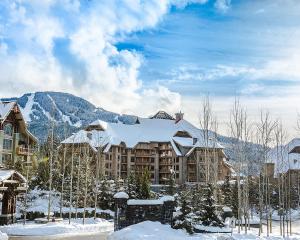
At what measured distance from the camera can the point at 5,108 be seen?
172 ft

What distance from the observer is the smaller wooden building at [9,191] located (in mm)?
30375

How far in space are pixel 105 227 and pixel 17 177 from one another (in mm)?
8245

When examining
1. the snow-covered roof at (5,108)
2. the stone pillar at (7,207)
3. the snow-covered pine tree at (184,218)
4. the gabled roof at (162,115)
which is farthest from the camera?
the gabled roof at (162,115)

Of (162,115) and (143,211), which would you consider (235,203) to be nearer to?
(143,211)

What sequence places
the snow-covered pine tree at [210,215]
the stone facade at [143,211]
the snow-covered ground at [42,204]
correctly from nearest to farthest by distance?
the stone facade at [143,211] → the snow-covered pine tree at [210,215] → the snow-covered ground at [42,204]

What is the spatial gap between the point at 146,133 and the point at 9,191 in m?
44.8

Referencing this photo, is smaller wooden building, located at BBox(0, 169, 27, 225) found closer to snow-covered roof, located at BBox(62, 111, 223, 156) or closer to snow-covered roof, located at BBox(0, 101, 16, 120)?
snow-covered roof, located at BBox(0, 101, 16, 120)

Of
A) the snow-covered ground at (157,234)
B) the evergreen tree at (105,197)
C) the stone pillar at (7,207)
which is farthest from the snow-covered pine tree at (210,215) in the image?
the evergreen tree at (105,197)

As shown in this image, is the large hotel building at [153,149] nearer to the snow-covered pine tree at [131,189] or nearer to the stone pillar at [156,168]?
the stone pillar at [156,168]

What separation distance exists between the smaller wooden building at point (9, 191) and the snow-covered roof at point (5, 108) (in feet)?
69.0

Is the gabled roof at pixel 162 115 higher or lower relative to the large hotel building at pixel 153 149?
higher

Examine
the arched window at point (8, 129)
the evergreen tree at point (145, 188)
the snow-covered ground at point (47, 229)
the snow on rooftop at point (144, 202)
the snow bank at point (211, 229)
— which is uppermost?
the arched window at point (8, 129)

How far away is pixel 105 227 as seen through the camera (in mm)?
33969

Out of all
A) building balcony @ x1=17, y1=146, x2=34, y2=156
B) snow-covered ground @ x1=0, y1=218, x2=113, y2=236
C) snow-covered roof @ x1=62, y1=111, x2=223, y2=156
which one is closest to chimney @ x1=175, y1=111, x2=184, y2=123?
snow-covered roof @ x1=62, y1=111, x2=223, y2=156
